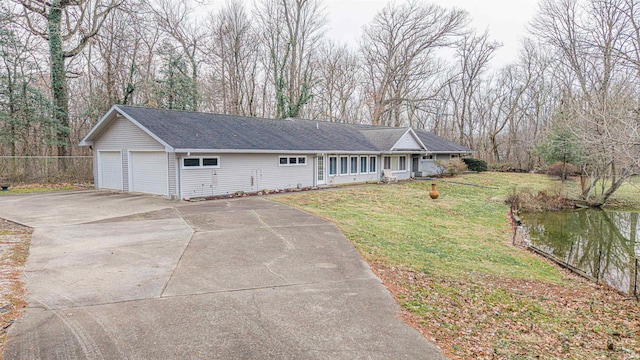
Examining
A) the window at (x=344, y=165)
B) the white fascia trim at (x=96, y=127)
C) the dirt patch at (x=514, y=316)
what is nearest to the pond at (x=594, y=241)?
the dirt patch at (x=514, y=316)

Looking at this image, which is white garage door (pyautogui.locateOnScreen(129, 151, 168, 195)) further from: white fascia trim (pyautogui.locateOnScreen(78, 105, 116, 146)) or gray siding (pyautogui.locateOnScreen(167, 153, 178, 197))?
white fascia trim (pyautogui.locateOnScreen(78, 105, 116, 146))

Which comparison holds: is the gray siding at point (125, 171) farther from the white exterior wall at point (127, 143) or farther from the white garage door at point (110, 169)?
the white garage door at point (110, 169)

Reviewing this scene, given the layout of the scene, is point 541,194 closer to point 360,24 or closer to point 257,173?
point 257,173

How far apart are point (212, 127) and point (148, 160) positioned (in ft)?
11.2

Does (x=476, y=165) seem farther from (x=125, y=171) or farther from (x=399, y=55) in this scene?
(x=125, y=171)

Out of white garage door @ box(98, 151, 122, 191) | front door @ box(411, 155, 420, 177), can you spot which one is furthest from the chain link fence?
front door @ box(411, 155, 420, 177)

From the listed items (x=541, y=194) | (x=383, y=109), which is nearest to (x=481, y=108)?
(x=383, y=109)

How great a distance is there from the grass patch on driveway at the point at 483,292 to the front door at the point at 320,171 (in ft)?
20.8

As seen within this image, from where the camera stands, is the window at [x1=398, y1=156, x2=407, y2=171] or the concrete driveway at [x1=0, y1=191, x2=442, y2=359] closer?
the concrete driveway at [x1=0, y1=191, x2=442, y2=359]

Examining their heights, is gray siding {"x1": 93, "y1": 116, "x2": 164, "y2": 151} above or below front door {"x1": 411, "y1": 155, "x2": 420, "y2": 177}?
above

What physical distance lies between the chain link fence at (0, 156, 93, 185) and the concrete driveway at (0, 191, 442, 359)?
10841 mm

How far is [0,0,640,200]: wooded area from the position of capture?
A: 17.4 metres

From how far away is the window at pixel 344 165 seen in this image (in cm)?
2266

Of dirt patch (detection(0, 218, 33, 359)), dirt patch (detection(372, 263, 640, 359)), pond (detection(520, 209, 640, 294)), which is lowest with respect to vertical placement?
pond (detection(520, 209, 640, 294))
